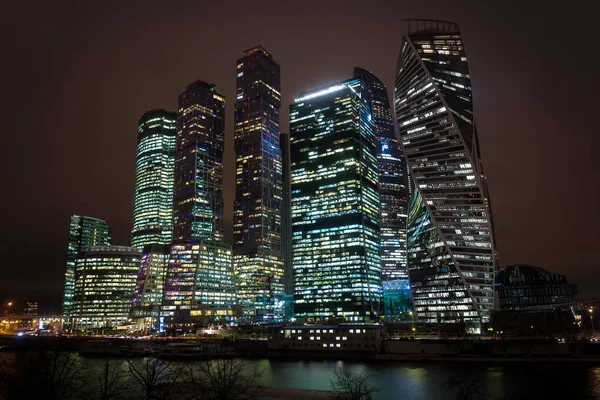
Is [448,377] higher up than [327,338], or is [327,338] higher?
[327,338]

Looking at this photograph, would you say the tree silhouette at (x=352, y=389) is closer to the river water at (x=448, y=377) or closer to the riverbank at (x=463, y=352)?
the river water at (x=448, y=377)

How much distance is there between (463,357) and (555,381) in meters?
37.1

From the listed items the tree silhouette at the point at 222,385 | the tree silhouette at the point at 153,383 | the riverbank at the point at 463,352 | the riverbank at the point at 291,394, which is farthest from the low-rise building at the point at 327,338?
the tree silhouette at the point at 153,383

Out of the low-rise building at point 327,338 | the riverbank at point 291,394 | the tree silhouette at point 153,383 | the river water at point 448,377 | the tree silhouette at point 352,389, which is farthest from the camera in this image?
the low-rise building at point 327,338

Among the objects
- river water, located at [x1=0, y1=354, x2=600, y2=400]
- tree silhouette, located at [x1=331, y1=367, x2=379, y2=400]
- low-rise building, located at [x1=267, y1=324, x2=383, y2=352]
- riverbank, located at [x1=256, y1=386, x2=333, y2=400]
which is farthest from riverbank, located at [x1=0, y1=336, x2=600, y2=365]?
riverbank, located at [x1=256, y1=386, x2=333, y2=400]

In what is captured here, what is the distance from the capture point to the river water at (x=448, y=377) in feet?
250

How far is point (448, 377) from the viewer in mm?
81688

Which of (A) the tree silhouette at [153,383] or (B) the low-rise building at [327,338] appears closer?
(A) the tree silhouette at [153,383]

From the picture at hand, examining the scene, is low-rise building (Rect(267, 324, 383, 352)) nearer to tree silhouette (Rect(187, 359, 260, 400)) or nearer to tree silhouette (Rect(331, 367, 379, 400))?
tree silhouette (Rect(187, 359, 260, 400))

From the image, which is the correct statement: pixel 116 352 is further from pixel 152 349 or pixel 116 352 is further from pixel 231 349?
pixel 231 349

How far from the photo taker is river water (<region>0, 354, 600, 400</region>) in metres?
76.1

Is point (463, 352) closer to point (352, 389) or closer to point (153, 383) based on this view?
point (352, 389)

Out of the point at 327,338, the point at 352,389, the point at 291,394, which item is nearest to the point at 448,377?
the point at 352,389

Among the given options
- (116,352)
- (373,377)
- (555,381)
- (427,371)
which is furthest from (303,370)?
(116,352)
